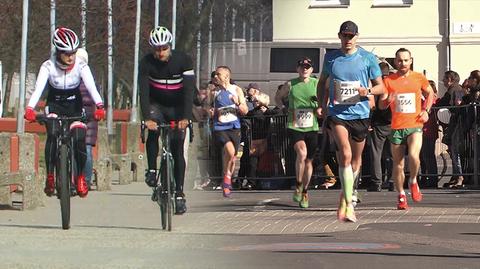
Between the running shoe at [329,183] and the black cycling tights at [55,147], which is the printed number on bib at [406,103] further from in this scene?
the running shoe at [329,183]

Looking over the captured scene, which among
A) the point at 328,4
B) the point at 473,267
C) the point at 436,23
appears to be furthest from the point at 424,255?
the point at 328,4

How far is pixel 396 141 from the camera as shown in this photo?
1298 centimetres

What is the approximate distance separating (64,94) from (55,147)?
545mm

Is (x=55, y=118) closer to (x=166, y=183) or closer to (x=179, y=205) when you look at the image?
(x=166, y=183)

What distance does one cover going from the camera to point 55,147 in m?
11.6

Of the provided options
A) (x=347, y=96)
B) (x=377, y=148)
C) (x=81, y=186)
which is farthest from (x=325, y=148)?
(x=347, y=96)

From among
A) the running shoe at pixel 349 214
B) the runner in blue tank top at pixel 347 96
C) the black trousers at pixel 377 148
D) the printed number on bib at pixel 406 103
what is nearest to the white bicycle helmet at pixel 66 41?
the runner in blue tank top at pixel 347 96

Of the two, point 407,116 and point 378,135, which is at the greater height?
point 407,116

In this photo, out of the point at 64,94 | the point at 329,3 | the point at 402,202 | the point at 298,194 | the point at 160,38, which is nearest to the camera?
the point at 329,3

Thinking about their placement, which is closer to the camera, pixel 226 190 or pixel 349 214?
pixel 349 214

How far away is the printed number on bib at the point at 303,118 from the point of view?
45.1 ft

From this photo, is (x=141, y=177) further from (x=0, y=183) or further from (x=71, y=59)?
(x=71, y=59)

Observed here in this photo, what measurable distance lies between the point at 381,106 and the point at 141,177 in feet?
26.2

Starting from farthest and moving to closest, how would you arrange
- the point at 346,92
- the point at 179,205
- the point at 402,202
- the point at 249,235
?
the point at 402,202 → the point at 179,205 → the point at 346,92 → the point at 249,235
